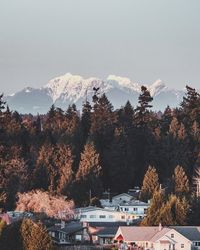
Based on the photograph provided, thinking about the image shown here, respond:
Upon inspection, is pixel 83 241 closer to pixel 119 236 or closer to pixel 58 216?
pixel 119 236

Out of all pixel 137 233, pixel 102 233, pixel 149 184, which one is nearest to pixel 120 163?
pixel 149 184

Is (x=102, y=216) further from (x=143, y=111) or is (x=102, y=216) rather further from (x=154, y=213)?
(x=143, y=111)

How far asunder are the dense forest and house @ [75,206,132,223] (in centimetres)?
301

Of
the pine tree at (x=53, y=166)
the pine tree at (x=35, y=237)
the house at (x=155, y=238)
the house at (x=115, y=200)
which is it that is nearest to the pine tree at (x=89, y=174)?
the house at (x=115, y=200)

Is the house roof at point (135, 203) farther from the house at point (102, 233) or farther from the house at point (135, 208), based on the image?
the house at point (102, 233)

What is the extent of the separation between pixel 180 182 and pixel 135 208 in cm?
429

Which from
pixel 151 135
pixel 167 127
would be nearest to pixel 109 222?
pixel 151 135

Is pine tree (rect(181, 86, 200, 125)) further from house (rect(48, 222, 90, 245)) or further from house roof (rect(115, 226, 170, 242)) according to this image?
house roof (rect(115, 226, 170, 242))

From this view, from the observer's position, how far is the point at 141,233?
48.5 m

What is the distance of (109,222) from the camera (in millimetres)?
55438

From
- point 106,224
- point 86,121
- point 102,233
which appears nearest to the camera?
point 102,233

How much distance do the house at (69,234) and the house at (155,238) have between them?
2.84 metres

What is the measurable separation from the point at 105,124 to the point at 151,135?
12.9 ft

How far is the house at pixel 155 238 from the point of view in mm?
47406
